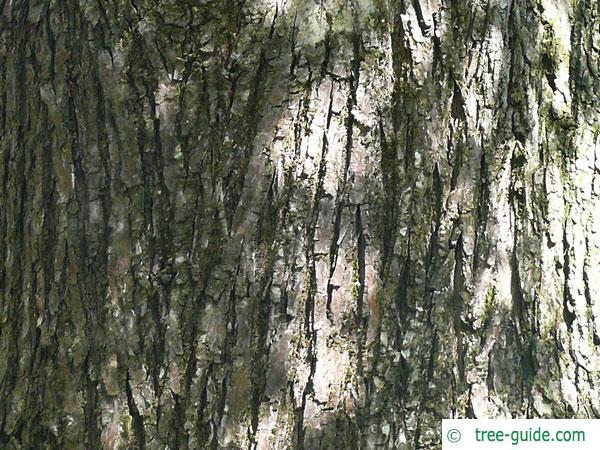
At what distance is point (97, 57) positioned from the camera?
184 cm

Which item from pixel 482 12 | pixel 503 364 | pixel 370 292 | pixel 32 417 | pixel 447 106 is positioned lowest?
pixel 32 417

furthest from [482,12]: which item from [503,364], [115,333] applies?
[115,333]

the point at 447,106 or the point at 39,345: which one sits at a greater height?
the point at 447,106

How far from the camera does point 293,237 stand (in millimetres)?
1759

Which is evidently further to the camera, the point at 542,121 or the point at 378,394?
the point at 542,121

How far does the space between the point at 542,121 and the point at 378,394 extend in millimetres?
704

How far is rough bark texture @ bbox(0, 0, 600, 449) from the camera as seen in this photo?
175cm

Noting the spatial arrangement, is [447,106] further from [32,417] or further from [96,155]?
[32,417]

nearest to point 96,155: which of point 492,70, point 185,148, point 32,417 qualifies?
point 185,148

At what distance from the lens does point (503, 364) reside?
5.93ft

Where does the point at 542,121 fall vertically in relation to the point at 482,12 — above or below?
below

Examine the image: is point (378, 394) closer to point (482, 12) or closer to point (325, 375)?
point (325, 375)

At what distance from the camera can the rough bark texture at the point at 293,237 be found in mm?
1754

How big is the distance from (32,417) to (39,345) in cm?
15
